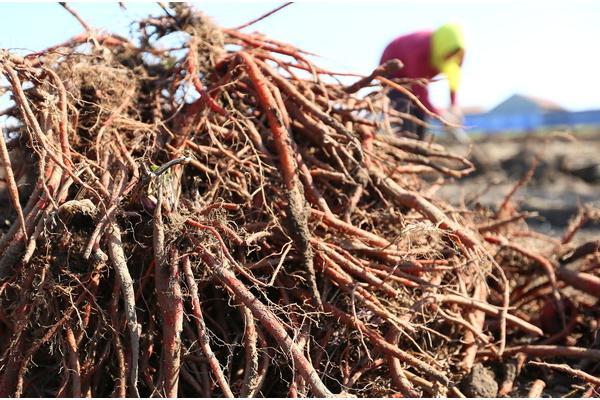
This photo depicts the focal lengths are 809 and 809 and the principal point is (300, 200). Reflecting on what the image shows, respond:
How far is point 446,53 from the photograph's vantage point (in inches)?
214

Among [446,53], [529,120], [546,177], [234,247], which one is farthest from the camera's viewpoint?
[529,120]

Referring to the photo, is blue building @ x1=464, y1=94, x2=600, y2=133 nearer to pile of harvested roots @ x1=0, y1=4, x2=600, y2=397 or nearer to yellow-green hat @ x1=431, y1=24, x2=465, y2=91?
yellow-green hat @ x1=431, y1=24, x2=465, y2=91

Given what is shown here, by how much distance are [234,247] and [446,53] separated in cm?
319

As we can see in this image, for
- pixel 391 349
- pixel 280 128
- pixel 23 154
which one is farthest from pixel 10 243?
pixel 391 349

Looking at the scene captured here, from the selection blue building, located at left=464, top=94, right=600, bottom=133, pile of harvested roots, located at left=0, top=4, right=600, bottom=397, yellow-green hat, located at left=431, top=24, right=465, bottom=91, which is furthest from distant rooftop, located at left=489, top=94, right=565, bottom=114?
pile of harvested roots, located at left=0, top=4, right=600, bottom=397

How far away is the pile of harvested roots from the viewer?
2535 millimetres

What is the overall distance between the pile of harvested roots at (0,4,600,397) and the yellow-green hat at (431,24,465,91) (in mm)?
2102

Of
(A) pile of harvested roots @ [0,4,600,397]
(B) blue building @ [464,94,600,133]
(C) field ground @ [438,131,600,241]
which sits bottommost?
(B) blue building @ [464,94,600,133]

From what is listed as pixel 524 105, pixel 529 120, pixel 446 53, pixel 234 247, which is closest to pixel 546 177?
pixel 446 53

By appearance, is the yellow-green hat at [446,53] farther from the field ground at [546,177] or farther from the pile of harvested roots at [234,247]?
the pile of harvested roots at [234,247]

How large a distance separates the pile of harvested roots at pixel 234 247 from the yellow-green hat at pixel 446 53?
2.10 meters

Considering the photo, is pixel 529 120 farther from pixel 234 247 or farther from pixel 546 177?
pixel 234 247

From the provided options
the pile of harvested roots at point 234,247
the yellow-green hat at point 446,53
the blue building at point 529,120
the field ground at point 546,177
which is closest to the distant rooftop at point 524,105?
the blue building at point 529,120

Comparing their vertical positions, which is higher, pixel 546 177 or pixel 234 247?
pixel 234 247
